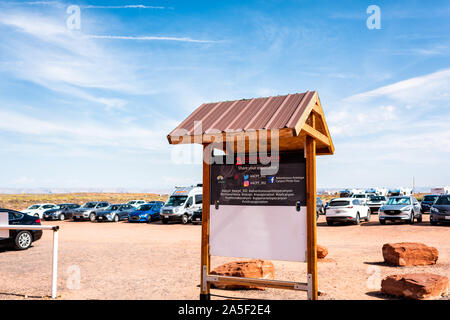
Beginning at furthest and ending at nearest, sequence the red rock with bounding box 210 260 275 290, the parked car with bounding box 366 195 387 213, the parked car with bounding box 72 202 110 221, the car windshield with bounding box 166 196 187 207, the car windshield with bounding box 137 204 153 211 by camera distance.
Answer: the parked car with bounding box 366 195 387 213 → the parked car with bounding box 72 202 110 221 → the car windshield with bounding box 137 204 153 211 → the car windshield with bounding box 166 196 187 207 → the red rock with bounding box 210 260 275 290

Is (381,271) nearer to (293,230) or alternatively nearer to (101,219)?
(293,230)

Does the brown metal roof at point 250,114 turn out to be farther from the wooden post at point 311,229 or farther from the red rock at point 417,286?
the red rock at point 417,286

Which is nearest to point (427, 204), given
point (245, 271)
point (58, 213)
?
point (58, 213)

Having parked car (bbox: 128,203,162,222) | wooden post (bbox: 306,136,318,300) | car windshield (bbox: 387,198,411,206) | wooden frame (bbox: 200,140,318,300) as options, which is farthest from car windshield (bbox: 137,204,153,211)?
wooden post (bbox: 306,136,318,300)

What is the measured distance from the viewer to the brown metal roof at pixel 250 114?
624 centimetres

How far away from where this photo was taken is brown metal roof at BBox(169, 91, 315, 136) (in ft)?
20.5

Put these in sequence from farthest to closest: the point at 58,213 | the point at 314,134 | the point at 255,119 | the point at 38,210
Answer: the point at 58,213 → the point at 38,210 → the point at 314,134 → the point at 255,119

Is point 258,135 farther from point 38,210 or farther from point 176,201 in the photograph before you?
point 38,210

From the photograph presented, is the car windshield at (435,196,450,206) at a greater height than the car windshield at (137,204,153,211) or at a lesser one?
greater

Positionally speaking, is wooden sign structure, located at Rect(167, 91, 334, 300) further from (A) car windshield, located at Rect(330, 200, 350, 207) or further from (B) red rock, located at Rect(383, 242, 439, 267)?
(A) car windshield, located at Rect(330, 200, 350, 207)

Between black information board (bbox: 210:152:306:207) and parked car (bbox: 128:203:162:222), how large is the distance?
25.6 meters

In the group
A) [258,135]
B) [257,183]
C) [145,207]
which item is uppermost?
[258,135]

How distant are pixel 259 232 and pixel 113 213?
2831cm

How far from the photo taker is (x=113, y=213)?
108ft
